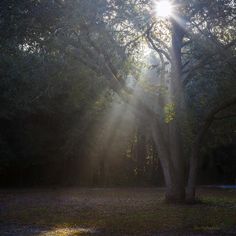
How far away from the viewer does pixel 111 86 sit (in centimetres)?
1903

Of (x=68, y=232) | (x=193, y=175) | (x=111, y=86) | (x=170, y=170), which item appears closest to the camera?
(x=68, y=232)

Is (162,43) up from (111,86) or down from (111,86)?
up

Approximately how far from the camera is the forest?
1383 centimetres

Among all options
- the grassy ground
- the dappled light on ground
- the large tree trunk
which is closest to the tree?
the large tree trunk

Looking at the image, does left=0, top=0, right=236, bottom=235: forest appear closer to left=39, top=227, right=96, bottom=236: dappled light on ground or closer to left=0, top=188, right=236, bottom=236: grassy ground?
left=0, top=188, right=236, bottom=236: grassy ground

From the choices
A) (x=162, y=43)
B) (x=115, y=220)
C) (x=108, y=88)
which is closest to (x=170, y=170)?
(x=108, y=88)

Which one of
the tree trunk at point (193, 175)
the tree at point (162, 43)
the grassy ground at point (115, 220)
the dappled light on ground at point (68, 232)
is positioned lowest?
the dappled light on ground at point (68, 232)

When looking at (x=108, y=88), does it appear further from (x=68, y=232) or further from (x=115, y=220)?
(x=68, y=232)

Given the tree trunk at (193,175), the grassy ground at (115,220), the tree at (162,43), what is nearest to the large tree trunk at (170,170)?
the tree at (162,43)

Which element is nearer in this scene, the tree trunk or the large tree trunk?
the large tree trunk

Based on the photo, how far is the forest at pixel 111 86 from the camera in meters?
13.8

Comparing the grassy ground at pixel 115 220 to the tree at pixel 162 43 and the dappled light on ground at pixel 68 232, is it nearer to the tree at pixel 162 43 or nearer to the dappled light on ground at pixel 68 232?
the dappled light on ground at pixel 68 232

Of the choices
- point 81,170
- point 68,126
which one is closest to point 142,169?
point 81,170

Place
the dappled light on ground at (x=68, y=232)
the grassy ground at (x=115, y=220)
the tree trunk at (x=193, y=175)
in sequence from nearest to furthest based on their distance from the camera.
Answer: the dappled light on ground at (x=68, y=232)
the grassy ground at (x=115, y=220)
the tree trunk at (x=193, y=175)
